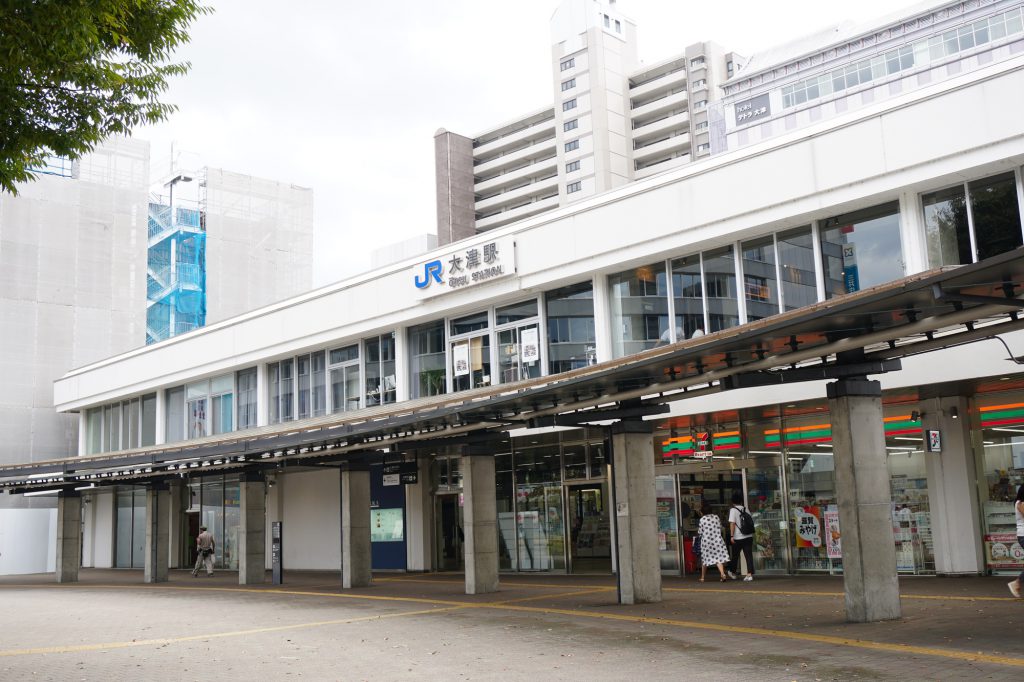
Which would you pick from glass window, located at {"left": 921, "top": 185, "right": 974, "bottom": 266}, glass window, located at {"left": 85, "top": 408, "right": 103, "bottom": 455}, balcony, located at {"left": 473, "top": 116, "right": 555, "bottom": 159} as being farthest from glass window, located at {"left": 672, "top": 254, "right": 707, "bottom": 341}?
balcony, located at {"left": 473, "top": 116, "right": 555, "bottom": 159}

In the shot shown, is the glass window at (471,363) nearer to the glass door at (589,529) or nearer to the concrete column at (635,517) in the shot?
the glass door at (589,529)

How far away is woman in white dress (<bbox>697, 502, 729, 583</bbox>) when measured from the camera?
19.6 metres

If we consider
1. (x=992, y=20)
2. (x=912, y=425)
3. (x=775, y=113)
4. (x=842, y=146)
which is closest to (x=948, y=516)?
(x=912, y=425)

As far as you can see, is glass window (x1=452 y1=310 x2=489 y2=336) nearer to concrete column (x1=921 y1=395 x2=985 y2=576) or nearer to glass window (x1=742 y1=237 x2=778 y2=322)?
glass window (x1=742 y1=237 x2=778 y2=322)

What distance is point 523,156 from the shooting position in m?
93.1

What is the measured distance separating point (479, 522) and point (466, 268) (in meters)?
7.19

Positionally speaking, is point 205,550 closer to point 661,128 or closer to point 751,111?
point 661,128

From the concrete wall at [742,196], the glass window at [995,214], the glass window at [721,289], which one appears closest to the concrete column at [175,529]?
the concrete wall at [742,196]

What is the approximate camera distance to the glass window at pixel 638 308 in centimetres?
2069

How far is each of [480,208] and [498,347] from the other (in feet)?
239

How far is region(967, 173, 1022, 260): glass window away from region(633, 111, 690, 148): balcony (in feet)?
240

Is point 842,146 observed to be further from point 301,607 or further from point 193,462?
point 193,462

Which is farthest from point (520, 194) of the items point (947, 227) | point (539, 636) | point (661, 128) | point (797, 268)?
point (539, 636)

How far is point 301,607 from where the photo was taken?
17859 millimetres
